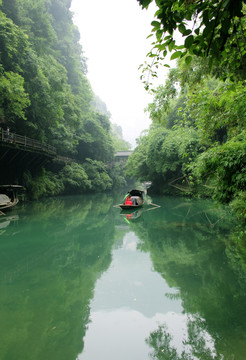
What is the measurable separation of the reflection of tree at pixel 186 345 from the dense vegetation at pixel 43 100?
13804 mm

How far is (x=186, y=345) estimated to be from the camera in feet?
9.88

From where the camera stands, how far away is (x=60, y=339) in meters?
3.11

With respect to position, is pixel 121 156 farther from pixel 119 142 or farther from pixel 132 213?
pixel 132 213

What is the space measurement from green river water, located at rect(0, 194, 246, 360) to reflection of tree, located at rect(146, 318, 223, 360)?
0.01 meters

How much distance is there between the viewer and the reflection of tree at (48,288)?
3.03 metres

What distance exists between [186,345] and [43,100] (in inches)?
710

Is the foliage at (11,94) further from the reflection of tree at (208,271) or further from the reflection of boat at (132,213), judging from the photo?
the reflection of tree at (208,271)

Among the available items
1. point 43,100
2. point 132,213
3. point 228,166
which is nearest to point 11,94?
point 43,100

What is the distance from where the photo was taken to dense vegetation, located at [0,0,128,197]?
14.3 m

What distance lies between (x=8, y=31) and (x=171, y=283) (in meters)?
18.2

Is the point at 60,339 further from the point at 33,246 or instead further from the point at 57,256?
the point at 33,246

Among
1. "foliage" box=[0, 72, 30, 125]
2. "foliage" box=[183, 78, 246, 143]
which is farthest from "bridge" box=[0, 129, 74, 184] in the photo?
"foliage" box=[183, 78, 246, 143]

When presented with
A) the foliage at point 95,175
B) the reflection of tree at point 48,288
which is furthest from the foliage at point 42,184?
the reflection of tree at point 48,288

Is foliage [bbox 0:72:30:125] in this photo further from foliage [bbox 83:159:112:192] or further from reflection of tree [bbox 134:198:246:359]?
foliage [bbox 83:159:112:192]
